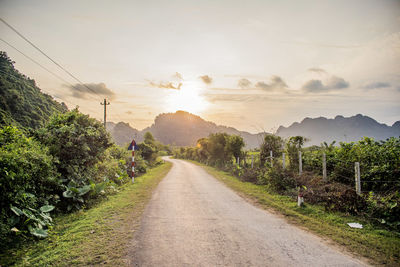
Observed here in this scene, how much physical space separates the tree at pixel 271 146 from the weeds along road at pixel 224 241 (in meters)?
8.72

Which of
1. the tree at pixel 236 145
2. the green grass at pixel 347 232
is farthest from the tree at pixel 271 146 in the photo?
the green grass at pixel 347 232

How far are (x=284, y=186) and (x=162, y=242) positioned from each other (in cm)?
736

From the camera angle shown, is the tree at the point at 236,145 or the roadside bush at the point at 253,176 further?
the tree at the point at 236,145

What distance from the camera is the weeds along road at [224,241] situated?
3443mm

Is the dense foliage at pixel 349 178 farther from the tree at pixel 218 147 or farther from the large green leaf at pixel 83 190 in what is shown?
the tree at pixel 218 147

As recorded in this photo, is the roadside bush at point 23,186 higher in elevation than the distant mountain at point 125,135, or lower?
lower

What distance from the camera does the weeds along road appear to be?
136 inches

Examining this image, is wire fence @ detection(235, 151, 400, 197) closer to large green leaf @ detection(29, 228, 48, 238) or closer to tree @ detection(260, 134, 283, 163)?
tree @ detection(260, 134, 283, 163)

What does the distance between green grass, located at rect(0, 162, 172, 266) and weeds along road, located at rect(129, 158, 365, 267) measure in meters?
0.36

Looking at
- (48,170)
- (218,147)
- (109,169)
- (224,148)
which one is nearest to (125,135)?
(218,147)

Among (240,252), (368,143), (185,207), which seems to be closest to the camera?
(240,252)

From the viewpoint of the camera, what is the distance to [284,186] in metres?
9.62

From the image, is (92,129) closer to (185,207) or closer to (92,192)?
(92,192)

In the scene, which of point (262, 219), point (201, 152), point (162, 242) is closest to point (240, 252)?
point (162, 242)
